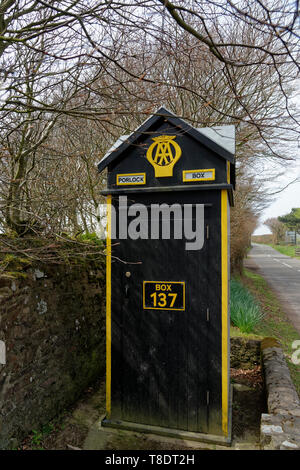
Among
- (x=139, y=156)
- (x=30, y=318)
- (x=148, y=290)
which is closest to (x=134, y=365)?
(x=148, y=290)

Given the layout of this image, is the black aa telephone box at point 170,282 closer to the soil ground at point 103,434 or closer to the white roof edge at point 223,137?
the white roof edge at point 223,137

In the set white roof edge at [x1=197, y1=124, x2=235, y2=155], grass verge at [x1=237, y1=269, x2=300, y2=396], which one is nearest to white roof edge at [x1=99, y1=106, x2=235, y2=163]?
white roof edge at [x1=197, y1=124, x2=235, y2=155]

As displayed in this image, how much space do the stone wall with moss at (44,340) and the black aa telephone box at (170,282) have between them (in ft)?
1.99

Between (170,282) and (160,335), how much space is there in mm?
608

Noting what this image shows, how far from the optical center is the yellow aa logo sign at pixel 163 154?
3918 millimetres

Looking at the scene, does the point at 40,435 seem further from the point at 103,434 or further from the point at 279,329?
the point at 279,329

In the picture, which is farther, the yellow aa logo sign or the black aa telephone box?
the yellow aa logo sign

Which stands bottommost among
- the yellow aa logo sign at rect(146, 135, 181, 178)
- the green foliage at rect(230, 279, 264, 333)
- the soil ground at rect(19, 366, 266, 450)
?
the soil ground at rect(19, 366, 266, 450)

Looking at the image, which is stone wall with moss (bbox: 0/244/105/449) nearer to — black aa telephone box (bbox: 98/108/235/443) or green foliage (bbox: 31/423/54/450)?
green foliage (bbox: 31/423/54/450)

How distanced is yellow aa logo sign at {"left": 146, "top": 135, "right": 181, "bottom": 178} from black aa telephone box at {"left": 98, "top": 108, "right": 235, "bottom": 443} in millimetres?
11

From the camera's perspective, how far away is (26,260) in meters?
3.57

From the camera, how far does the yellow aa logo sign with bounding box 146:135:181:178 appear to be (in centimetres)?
392

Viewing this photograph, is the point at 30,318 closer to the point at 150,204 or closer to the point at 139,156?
the point at 150,204

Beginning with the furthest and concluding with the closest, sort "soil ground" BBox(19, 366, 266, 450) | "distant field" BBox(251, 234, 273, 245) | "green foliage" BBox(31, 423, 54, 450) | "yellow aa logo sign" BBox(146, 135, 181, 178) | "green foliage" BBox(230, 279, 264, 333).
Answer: "distant field" BBox(251, 234, 273, 245) < "green foliage" BBox(230, 279, 264, 333) < "yellow aa logo sign" BBox(146, 135, 181, 178) < "soil ground" BBox(19, 366, 266, 450) < "green foliage" BBox(31, 423, 54, 450)
